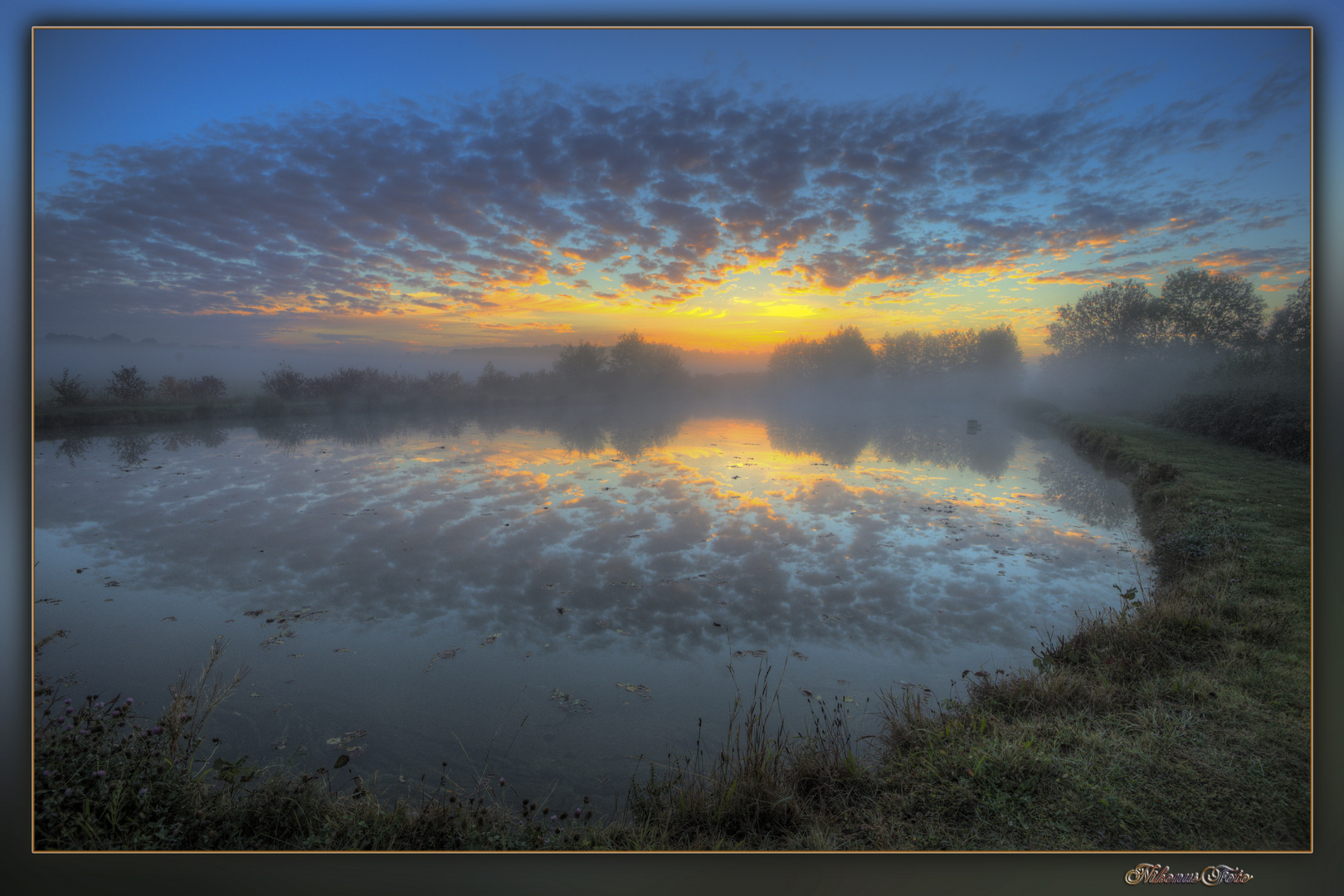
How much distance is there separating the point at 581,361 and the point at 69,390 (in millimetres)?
14826

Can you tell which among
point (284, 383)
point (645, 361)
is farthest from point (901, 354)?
point (284, 383)

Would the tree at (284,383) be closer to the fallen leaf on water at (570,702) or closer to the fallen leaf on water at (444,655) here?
the fallen leaf on water at (444,655)

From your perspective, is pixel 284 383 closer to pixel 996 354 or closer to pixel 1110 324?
pixel 1110 324

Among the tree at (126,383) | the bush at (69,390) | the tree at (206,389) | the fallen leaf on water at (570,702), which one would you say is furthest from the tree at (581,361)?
the fallen leaf on water at (570,702)

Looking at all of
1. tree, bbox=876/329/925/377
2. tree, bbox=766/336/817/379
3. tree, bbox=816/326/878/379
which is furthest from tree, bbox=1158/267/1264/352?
tree, bbox=876/329/925/377

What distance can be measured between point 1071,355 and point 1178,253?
6.10m

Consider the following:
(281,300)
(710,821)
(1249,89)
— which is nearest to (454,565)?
(281,300)

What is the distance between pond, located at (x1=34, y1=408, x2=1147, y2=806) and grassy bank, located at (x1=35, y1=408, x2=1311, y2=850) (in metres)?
0.24

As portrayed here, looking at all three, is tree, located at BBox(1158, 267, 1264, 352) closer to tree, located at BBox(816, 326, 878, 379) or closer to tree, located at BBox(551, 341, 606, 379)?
tree, located at BBox(816, 326, 878, 379)

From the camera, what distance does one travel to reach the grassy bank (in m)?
2.35

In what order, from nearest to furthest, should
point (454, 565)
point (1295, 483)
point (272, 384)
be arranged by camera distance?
point (1295, 483) → point (454, 565) → point (272, 384)

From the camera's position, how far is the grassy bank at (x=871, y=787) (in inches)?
92.4

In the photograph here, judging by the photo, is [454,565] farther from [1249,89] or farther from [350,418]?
[350,418]

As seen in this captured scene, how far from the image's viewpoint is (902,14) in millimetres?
2912
